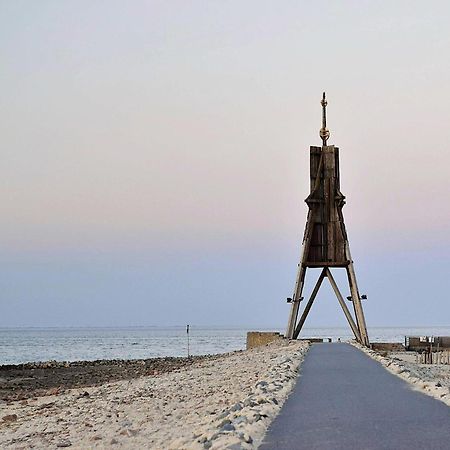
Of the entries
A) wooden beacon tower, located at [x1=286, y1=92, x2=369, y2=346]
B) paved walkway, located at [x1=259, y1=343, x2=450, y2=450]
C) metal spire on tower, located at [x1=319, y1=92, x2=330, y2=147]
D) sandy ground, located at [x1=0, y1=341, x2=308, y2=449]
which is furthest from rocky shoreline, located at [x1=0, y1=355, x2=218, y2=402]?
paved walkway, located at [x1=259, y1=343, x2=450, y2=450]

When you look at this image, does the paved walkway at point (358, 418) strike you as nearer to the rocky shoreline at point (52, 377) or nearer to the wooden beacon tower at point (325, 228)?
the rocky shoreline at point (52, 377)

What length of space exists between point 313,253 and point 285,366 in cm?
1340

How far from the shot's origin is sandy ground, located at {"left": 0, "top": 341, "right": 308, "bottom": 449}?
29.6ft

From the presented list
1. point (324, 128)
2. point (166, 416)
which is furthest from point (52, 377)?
point (166, 416)

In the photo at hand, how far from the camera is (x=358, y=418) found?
384 inches

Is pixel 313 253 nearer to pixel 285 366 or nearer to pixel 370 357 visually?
pixel 370 357

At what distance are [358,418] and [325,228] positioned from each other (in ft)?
69.1

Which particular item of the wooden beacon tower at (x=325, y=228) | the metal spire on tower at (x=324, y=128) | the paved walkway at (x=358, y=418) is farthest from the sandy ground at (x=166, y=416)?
the metal spire on tower at (x=324, y=128)

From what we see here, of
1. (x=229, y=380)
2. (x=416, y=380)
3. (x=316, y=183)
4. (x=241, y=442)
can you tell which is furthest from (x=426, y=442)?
(x=316, y=183)

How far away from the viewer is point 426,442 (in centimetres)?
816

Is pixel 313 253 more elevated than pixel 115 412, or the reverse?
pixel 313 253

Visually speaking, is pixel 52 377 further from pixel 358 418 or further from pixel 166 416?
pixel 358 418

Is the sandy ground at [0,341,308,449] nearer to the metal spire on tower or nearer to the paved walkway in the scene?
the paved walkway

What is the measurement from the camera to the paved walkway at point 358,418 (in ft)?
26.8
